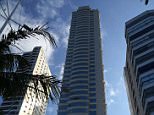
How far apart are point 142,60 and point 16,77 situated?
7201 centimetres

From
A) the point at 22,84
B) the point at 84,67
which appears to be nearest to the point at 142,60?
the point at 84,67

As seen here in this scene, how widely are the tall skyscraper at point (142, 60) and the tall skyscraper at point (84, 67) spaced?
14.9m

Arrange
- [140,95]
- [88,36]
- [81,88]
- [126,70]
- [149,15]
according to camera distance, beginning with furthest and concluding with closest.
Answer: [88,36], [81,88], [126,70], [149,15], [140,95]

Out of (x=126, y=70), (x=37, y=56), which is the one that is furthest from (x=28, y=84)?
(x=37, y=56)

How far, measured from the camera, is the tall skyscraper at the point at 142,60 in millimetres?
63656

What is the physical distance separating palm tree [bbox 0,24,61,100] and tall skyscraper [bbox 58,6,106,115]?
7945 centimetres

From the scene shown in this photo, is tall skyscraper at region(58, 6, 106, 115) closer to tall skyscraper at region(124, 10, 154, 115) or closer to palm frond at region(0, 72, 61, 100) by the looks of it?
tall skyscraper at region(124, 10, 154, 115)

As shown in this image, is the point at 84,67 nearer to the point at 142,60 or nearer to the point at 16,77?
the point at 142,60

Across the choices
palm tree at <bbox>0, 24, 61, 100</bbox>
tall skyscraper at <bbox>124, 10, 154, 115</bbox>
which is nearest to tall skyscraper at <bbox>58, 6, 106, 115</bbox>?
tall skyscraper at <bbox>124, 10, 154, 115</bbox>

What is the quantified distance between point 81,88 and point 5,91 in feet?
334

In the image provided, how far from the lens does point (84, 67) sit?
11400cm

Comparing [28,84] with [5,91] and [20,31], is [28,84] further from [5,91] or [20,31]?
[20,31]

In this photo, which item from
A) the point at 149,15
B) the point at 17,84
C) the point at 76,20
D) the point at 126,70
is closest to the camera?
the point at 17,84

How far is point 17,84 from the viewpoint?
12.5 feet
